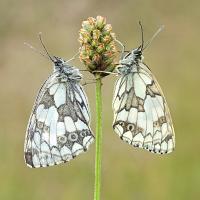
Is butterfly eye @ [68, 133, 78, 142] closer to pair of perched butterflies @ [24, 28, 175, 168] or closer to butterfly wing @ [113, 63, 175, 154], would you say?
pair of perched butterflies @ [24, 28, 175, 168]

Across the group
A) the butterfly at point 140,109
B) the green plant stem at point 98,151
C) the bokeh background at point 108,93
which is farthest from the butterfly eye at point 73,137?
the bokeh background at point 108,93

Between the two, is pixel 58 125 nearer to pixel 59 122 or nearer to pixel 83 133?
pixel 59 122

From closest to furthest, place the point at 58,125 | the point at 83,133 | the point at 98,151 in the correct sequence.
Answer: the point at 98,151, the point at 83,133, the point at 58,125

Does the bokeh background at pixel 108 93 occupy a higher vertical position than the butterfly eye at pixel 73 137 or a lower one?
higher

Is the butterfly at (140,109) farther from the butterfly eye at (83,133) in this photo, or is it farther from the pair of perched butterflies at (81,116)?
the butterfly eye at (83,133)

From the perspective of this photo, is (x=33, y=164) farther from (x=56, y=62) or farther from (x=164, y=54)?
(x=164, y=54)

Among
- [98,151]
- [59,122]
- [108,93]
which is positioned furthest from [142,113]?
[108,93]
